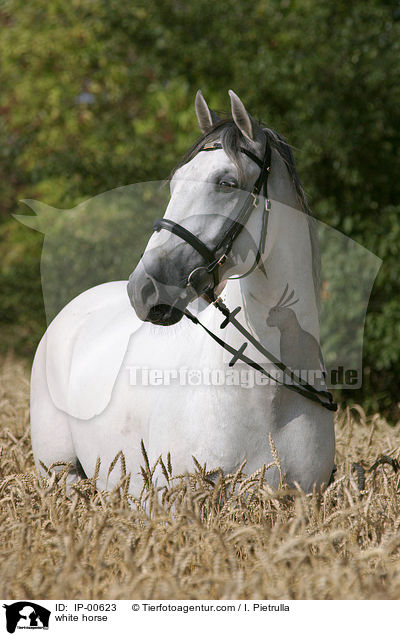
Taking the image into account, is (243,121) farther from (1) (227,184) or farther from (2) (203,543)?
(2) (203,543)

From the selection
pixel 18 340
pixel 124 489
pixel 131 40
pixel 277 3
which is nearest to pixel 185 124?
pixel 131 40

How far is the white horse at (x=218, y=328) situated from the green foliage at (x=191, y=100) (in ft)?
11.5

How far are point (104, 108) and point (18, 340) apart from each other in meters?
4.10

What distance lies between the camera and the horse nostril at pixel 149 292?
7.84ft

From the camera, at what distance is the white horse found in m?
2.47

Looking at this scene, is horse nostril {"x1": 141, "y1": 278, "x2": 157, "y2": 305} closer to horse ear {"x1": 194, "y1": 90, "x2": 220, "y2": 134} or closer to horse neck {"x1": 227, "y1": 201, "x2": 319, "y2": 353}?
horse neck {"x1": 227, "y1": 201, "x2": 319, "y2": 353}

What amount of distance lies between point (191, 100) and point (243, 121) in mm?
6691

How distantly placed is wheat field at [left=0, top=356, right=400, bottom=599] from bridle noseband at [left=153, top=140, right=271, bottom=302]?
697mm

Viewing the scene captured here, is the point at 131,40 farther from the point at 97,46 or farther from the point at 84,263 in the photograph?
the point at 84,263

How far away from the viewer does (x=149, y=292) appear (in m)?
2.40
